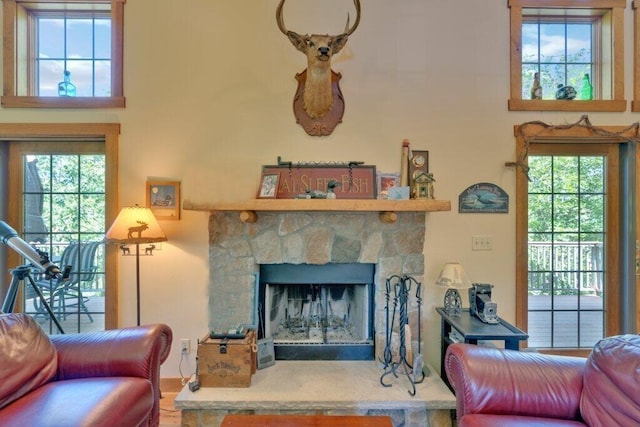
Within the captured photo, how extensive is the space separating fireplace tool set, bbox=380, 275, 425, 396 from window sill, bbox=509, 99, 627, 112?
1649mm

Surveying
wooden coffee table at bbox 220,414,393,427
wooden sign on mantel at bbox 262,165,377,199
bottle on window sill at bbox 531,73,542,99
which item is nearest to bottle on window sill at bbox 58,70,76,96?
wooden sign on mantel at bbox 262,165,377,199

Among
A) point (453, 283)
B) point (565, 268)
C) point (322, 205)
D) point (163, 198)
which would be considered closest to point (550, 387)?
point (453, 283)

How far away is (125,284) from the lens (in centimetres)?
263

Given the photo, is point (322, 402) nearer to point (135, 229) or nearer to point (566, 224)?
point (135, 229)

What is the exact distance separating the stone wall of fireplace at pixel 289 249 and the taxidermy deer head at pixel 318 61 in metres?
0.83

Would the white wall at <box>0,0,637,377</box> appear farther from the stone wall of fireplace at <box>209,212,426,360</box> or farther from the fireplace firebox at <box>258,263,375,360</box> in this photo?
the fireplace firebox at <box>258,263,375,360</box>

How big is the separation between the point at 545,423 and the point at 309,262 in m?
1.63

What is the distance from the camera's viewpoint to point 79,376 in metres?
1.77

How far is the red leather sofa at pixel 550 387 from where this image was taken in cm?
138

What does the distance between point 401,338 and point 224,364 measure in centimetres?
120

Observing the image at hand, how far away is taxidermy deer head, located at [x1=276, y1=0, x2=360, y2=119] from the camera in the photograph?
7.20 ft

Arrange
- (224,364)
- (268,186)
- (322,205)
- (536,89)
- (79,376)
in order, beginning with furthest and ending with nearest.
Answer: (536,89) < (268,186) < (322,205) < (224,364) < (79,376)

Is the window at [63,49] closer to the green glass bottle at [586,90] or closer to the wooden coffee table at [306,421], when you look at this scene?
the wooden coffee table at [306,421]

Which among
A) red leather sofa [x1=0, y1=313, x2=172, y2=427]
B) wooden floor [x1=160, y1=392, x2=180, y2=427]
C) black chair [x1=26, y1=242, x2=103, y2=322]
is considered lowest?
wooden floor [x1=160, y1=392, x2=180, y2=427]
